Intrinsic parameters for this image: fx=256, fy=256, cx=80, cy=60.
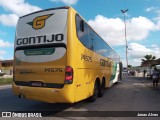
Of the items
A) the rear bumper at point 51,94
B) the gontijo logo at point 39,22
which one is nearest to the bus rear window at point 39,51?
the gontijo logo at point 39,22

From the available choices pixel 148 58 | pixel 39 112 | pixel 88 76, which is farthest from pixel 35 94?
pixel 148 58

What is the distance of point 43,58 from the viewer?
349 inches

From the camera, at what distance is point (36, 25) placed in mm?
9289

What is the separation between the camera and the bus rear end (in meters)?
8.46

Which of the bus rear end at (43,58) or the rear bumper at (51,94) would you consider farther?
the bus rear end at (43,58)

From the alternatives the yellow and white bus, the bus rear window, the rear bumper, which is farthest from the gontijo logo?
the rear bumper

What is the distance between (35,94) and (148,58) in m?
104

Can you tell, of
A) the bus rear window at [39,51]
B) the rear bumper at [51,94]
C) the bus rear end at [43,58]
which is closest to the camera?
the rear bumper at [51,94]

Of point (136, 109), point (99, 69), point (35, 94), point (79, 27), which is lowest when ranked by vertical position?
point (136, 109)

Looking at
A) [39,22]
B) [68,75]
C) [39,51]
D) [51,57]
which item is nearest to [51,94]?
[68,75]

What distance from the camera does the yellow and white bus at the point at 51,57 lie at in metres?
8.47

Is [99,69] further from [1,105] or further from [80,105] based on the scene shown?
[1,105]

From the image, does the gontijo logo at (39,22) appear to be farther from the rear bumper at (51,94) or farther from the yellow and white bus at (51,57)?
the rear bumper at (51,94)

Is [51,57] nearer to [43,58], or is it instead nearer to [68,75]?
[43,58]
